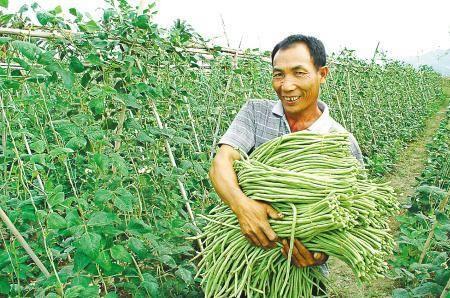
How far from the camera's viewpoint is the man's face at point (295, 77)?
191 cm

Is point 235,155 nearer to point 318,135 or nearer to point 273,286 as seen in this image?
point 318,135

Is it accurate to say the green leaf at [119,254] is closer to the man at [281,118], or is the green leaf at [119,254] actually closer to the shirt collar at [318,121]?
the man at [281,118]

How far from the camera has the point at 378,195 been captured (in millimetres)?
1543

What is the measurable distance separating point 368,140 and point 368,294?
518 centimetres

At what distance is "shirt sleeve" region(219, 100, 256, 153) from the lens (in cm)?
188

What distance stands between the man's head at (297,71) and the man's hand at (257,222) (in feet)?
1.90

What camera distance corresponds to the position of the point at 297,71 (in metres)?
1.91

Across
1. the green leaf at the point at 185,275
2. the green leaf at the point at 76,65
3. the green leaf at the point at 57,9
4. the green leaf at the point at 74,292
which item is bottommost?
the green leaf at the point at 185,275

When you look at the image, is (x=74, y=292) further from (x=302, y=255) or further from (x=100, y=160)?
(x=302, y=255)

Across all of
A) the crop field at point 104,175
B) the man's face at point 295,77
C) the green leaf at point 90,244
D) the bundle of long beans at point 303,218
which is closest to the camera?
the bundle of long beans at point 303,218

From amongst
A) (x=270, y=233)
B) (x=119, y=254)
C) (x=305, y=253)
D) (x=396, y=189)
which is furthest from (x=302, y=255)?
(x=396, y=189)

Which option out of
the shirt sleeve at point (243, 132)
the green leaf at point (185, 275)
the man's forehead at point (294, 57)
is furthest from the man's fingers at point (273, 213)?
the green leaf at point (185, 275)

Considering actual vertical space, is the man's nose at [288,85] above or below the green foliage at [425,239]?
above

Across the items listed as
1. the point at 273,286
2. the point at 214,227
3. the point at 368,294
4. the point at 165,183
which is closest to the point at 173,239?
the point at 165,183
